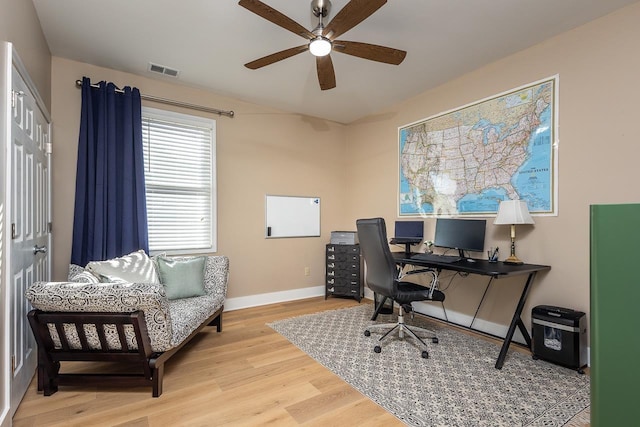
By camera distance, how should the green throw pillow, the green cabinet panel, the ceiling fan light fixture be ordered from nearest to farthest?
the green cabinet panel < the ceiling fan light fixture < the green throw pillow

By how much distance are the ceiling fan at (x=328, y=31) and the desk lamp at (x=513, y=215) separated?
1.55 metres

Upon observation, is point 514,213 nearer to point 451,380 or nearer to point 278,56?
point 451,380

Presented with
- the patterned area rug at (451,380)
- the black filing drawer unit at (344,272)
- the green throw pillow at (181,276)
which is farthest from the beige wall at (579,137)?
the green throw pillow at (181,276)

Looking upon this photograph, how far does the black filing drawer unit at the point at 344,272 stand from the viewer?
4277 mm

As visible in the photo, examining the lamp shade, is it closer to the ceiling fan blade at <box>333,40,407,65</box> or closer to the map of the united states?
the map of the united states

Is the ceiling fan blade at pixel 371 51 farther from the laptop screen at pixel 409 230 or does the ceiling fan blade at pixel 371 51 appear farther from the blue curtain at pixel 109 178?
the blue curtain at pixel 109 178

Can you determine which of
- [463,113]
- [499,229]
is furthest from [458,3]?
[499,229]

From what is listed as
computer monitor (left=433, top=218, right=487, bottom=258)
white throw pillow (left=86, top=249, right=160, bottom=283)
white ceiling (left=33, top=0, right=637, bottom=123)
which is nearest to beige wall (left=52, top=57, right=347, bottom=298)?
white ceiling (left=33, top=0, right=637, bottom=123)

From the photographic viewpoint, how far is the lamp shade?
262 centimetres

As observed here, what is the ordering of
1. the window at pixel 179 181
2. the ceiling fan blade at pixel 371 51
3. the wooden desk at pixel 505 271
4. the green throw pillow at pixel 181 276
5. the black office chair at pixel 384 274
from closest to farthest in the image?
the ceiling fan blade at pixel 371 51, the wooden desk at pixel 505 271, the black office chair at pixel 384 274, the green throw pillow at pixel 181 276, the window at pixel 179 181

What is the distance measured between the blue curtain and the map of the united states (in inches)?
120

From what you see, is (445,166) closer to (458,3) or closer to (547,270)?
(547,270)

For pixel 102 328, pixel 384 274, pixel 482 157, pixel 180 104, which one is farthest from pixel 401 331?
pixel 180 104

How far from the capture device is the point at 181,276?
9.61 ft
